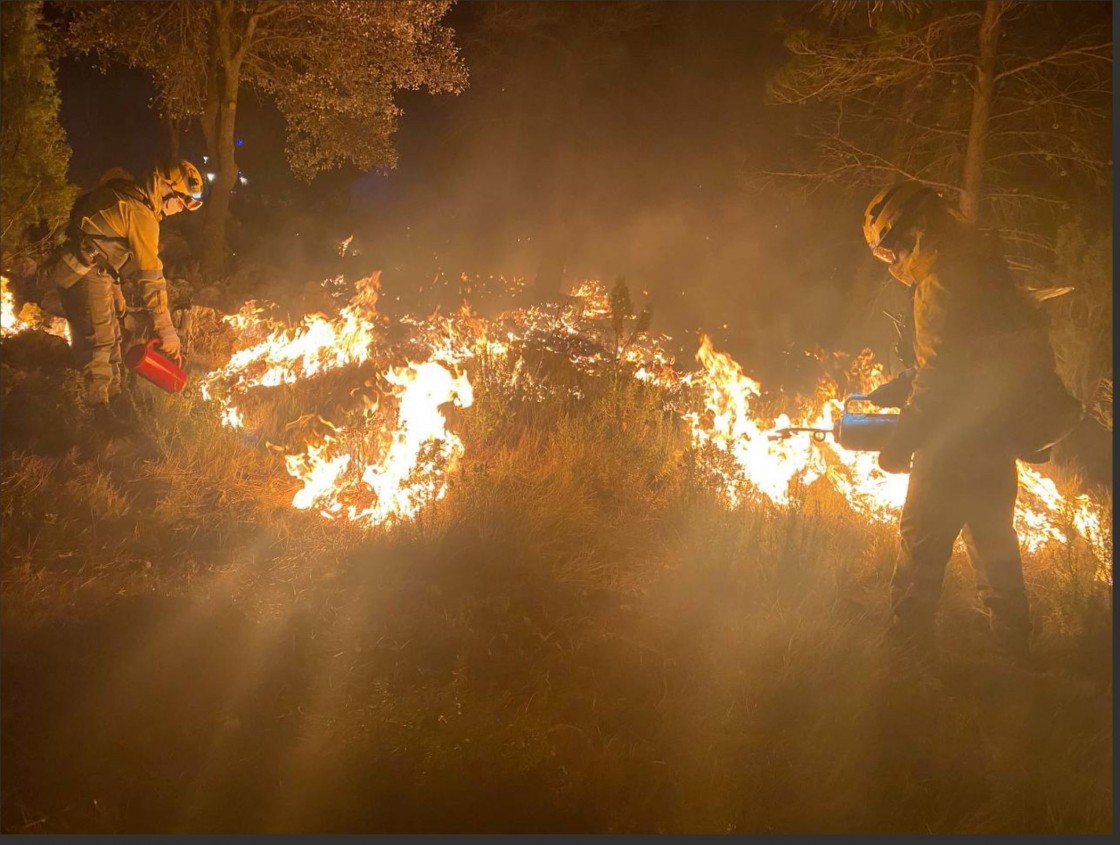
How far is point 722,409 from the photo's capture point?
6.86m

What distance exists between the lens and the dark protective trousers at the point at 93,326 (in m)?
6.34

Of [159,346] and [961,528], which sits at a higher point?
[159,346]

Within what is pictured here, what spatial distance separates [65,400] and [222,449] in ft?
5.03

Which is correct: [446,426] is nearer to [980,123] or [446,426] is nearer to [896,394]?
[896,394]

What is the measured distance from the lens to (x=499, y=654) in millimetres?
4191

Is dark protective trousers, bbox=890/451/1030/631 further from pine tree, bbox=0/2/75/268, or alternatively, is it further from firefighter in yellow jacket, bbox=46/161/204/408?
pine tree, bbox=0/2/75/268

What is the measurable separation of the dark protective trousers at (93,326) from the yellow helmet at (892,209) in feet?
18.9

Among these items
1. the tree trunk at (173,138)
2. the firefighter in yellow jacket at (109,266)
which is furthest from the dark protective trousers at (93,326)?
the tree trunk at (173,138)

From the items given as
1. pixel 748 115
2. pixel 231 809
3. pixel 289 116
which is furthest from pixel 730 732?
pixel 748 115

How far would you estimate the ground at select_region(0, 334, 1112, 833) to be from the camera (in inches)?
139

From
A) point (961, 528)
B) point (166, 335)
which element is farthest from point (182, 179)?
point (961, 528)

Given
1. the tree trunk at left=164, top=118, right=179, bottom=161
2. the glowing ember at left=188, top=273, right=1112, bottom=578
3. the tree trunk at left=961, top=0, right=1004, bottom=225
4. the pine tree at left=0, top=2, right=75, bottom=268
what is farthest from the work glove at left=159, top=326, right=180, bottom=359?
the tree trunk at left=164, top=118, right=179, bottom=161

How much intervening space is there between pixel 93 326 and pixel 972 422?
20.9 ft

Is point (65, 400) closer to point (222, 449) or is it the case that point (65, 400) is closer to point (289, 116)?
point (222, 449)
